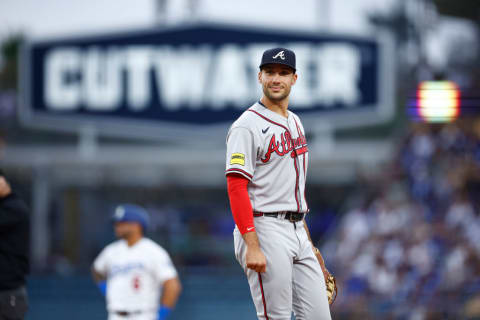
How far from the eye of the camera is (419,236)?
12344mm

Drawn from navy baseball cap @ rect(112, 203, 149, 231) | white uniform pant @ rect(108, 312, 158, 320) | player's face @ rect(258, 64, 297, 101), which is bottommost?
white uniform pant @ rect(108, 312, 158, 320)

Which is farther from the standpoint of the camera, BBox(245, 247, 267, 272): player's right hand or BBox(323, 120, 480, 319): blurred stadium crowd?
BBox(323, 120, 480, 319): blurred stadium crowd

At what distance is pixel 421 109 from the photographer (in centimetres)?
827

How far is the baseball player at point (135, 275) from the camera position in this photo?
624 centimetres

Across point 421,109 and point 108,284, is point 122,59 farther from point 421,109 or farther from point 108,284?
point 108,284

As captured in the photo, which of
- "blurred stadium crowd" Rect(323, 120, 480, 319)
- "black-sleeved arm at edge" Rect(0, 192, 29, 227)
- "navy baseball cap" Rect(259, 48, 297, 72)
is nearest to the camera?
"navy baseball cap" Rect(259, 48, 297, 72)

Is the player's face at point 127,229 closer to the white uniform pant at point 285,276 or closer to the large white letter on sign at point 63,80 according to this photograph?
the white uniform pant at point 285,276

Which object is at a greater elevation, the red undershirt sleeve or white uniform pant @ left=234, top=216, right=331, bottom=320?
the red undershirt sleeve

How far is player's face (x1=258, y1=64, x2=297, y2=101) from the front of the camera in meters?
3.92

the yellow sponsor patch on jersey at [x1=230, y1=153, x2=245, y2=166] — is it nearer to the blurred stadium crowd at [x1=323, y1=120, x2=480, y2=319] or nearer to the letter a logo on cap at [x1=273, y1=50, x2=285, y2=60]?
the letter a logo on cap at [x1=273, y1=50, x2=285, y2=60]

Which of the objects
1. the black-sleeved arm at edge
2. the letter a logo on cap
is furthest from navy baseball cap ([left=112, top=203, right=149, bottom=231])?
the letter a logo on cap

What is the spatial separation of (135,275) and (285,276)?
2.78 m

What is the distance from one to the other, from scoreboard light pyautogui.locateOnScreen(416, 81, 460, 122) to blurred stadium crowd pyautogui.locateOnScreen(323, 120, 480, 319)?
8.26 ft

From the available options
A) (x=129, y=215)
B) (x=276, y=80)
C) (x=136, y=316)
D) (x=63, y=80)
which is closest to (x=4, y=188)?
(x=129, y=215)
